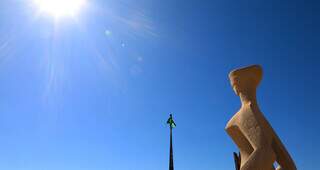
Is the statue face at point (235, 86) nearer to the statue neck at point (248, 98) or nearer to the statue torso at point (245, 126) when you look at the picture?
the statue neck at point (248, 98)

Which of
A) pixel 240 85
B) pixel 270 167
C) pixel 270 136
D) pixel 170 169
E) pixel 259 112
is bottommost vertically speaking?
pixel 270 167

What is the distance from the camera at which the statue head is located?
9.24 m

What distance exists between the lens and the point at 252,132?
26.9 ft

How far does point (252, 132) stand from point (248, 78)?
5.74 feet

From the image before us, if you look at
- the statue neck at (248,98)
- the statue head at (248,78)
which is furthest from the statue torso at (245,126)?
the statue head at (248,78)

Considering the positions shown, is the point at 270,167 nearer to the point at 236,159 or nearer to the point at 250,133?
the point at 250,133

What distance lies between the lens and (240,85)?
367 inches

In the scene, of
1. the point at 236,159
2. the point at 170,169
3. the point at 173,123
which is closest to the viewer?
the point at 236,159

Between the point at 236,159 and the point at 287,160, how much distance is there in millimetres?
3919

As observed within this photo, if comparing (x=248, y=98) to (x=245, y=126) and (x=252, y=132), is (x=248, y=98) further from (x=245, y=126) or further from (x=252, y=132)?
(x=252, y=132)

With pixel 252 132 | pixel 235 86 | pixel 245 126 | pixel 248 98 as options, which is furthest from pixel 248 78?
pixel 252 132

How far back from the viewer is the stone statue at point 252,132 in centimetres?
782

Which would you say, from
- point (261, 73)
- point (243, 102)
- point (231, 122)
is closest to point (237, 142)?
point (231, 122)

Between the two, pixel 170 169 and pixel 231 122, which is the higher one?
pixel 170 169
